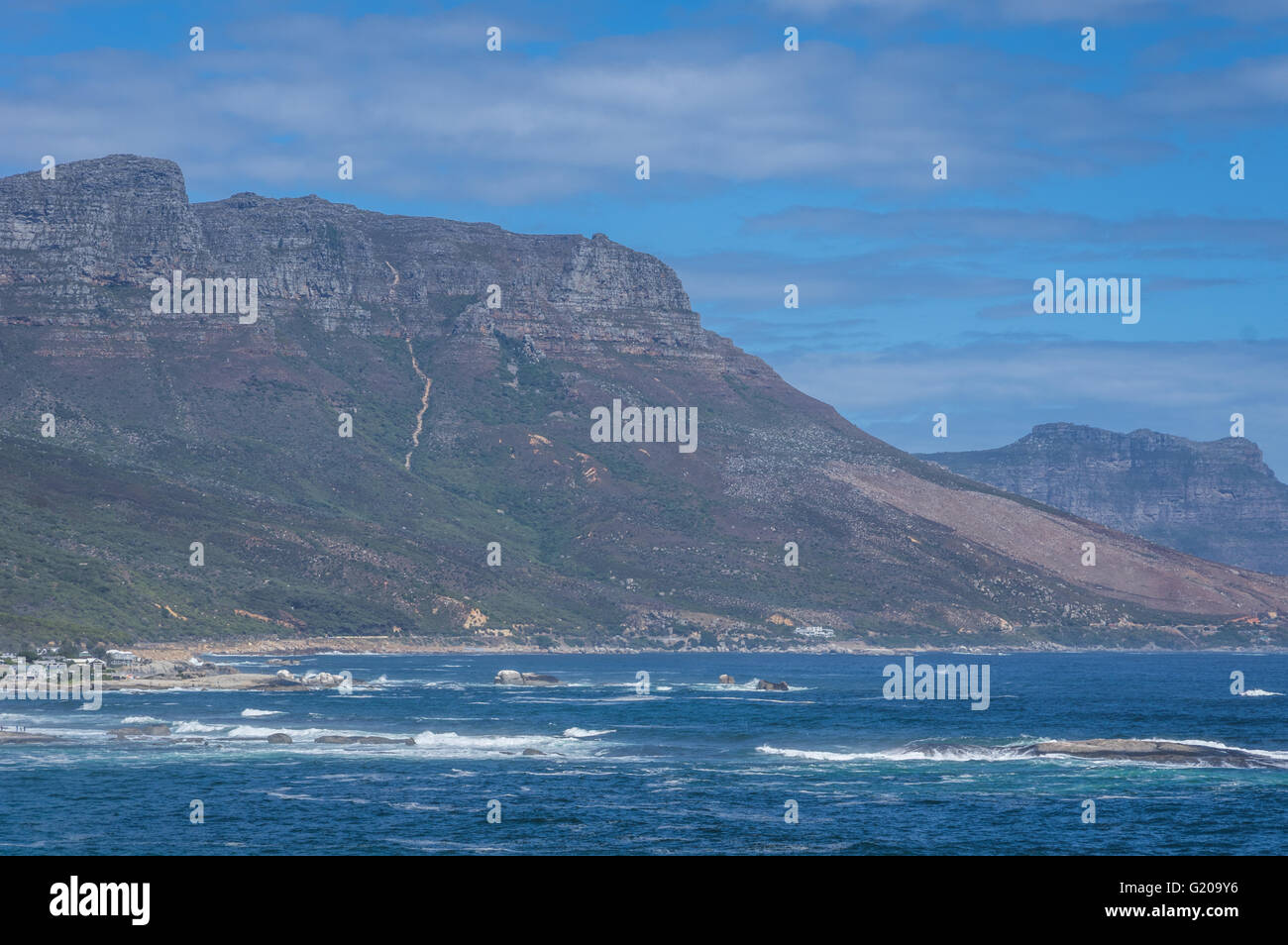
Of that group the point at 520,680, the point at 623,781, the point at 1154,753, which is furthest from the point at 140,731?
the point at 520,680

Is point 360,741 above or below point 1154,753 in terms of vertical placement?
above

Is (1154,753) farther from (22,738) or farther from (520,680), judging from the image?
(520,680)

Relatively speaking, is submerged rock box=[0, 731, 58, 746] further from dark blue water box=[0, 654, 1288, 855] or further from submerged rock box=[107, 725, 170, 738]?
submerged rock box=[107, 725, 170, 738]

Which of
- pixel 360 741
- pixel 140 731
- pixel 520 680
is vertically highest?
pixel 140 731

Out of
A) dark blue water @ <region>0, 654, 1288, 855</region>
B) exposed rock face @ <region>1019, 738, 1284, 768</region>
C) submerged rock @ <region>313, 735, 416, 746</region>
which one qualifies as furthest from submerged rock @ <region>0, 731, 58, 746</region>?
exposed rock face @ <region>1019, 738, 1284, 768</region>


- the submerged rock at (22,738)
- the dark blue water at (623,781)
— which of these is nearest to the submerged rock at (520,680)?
the dark blue water at (623,781)

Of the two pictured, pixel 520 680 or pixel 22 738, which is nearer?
pixel 22 738

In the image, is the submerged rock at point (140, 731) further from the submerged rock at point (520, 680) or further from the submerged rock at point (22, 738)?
the submerged rock at point (520, 680)
